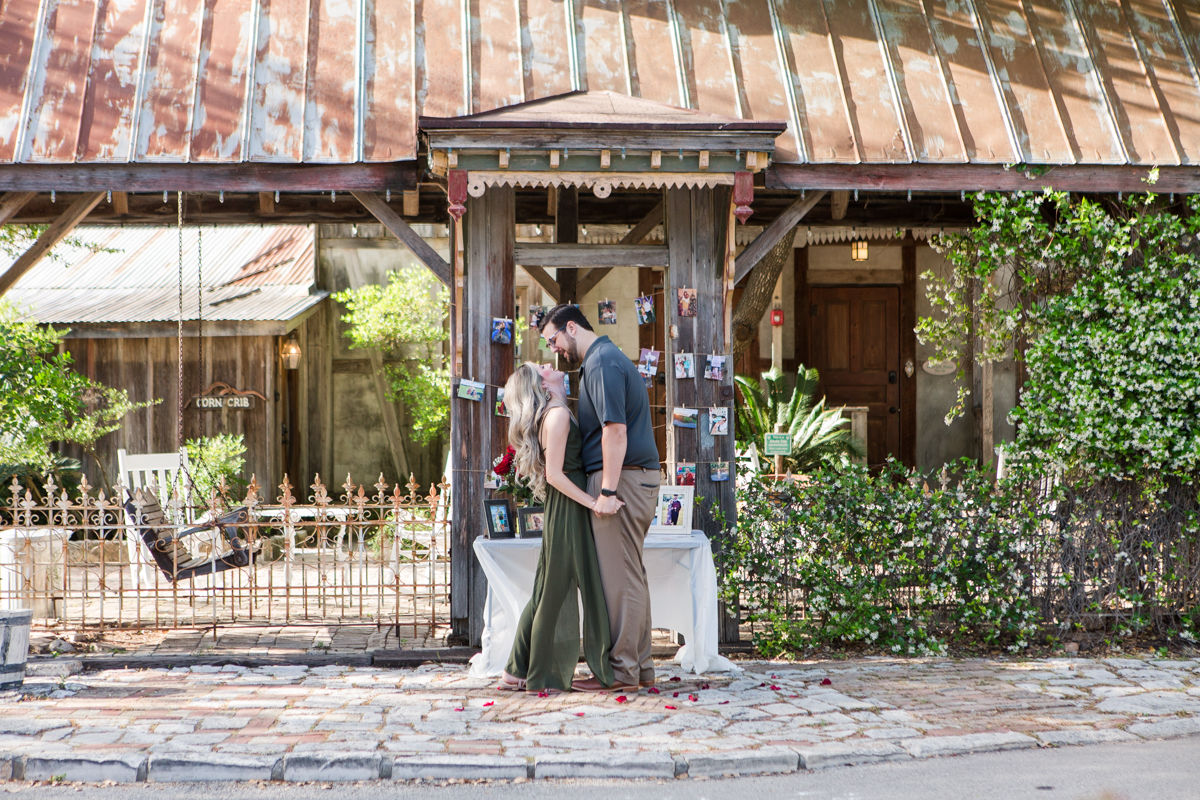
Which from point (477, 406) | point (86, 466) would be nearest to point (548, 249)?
point (477, 406)

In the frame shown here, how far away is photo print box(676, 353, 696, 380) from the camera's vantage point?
6203 mm

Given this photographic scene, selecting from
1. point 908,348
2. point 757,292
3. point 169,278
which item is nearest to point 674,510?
point 757,292

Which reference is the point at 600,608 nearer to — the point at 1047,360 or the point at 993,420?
the point at 1047,360

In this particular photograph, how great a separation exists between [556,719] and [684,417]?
2.17 meters

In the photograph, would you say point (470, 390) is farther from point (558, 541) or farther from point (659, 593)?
point (659, 593)

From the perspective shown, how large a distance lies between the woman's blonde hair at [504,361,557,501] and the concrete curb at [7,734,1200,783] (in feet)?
4.76

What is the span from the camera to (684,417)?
619cm

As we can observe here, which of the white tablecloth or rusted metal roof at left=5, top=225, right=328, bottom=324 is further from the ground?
rusted metal roof at left=5, top=225, right=328, bottom=324

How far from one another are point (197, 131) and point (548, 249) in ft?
7.33

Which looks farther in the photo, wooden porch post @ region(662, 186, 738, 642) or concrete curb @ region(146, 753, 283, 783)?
wooden porch post @ region(662, 186, 738, 642)

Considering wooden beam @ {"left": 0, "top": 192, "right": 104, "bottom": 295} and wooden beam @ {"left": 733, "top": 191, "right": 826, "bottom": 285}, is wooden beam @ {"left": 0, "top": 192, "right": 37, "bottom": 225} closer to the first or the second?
wooden beam @ {"left": 0, "top": 192, "right": 104, "bottom": 295}

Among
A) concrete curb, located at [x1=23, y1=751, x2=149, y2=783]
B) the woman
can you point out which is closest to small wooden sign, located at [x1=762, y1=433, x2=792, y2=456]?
the woman

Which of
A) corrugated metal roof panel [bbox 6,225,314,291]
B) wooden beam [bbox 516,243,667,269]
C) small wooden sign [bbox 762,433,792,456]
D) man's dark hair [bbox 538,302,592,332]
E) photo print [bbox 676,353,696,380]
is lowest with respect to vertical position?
small wooden sign [bbox 762,433,792,456]


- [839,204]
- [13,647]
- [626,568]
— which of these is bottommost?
[13,647]
